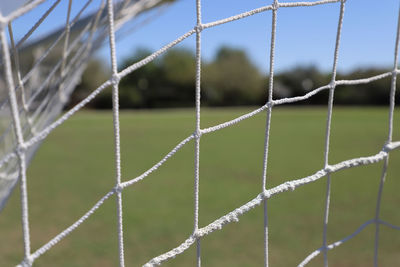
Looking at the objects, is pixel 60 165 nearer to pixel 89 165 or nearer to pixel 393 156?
pixel 89 165

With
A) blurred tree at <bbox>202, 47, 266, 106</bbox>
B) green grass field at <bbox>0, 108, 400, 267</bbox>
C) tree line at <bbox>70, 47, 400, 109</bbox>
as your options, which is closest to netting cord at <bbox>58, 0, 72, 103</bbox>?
green grass field at <bbox>0, 108, 400, 267</bbox>

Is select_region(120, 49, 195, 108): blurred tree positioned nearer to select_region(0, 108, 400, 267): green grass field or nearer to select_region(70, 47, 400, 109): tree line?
select_region(70, 47, 400, 109): tree line

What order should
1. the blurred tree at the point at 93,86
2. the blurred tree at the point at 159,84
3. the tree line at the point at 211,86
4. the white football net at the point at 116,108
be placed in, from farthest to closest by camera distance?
the blurred tree at the point at 159,84
the blurred tree at the point at 93,86
the tree line at the point at 211,86
the white football net at the point at 116,108

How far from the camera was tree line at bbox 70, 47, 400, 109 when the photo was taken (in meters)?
18.9

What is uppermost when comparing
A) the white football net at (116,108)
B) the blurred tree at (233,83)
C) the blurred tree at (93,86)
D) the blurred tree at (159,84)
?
the white football net at (116,108)

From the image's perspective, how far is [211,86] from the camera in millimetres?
25141

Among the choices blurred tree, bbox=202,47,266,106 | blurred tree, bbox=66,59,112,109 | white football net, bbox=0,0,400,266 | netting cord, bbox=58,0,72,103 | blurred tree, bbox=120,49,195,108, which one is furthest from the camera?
blurred tree, bbox=202,47,266,106

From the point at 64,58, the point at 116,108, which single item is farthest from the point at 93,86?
the point at 116,108

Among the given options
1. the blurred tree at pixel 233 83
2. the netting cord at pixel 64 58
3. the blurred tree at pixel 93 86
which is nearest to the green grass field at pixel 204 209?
the netting cord at pixel 64 58

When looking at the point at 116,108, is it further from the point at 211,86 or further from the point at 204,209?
the point at 211,86

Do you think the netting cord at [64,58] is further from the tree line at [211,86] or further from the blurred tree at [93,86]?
the blurred tree at [93,86]

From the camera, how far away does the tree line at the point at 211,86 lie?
18.9 metres

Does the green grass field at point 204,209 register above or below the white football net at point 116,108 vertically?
below

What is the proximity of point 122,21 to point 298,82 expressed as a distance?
21.5m
